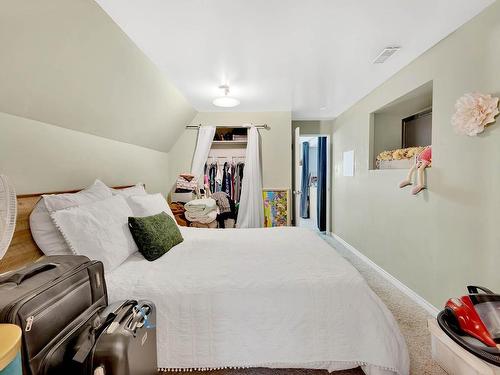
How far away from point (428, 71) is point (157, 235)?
2.81 m

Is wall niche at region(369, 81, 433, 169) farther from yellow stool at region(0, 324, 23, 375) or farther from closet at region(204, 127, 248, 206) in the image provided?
yellow stool at region(0, 324, 23, 375)

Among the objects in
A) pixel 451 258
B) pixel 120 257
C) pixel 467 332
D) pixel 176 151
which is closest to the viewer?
pixel 467 332

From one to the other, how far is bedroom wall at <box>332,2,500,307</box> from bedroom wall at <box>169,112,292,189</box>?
4.71 feet

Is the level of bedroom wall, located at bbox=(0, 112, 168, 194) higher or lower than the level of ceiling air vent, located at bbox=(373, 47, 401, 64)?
lower

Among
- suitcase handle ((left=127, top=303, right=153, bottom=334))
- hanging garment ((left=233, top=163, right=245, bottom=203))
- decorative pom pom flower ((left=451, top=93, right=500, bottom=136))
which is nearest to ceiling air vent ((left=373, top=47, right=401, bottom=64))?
decorative pom pom flower ((left=451, top=93, right=500, bottom=136))

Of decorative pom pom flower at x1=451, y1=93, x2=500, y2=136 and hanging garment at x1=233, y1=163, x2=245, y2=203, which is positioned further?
hanging garment at x1=233, y1=163, x2=245, y2=203

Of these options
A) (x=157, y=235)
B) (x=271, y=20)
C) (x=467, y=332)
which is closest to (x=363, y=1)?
(x=271, y=20)

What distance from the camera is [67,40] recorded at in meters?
1.49

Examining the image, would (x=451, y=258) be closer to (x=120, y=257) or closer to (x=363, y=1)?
(x=363, y=1)

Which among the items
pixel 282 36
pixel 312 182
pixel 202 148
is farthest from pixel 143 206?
pixel 312 182

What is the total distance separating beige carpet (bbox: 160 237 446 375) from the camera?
1543 mm

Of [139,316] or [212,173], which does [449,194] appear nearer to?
[139,316]

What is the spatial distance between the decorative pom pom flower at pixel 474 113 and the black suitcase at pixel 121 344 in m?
2.44

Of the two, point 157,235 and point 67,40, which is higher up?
point 67,40
